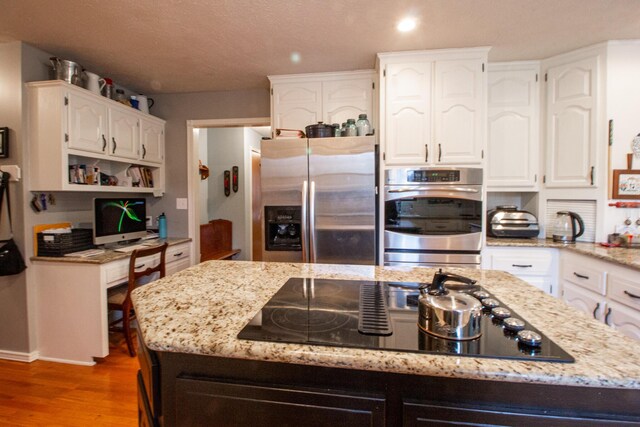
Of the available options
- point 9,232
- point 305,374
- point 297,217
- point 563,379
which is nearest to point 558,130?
point 297,217

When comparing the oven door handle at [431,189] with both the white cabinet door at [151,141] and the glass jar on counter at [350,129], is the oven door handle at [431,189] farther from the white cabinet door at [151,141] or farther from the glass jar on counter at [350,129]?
the white cabinet door at [151,141]

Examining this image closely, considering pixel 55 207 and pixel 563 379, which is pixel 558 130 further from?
pixel 55 207

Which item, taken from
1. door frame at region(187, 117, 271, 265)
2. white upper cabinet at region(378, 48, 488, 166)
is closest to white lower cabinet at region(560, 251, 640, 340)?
white upper cabinet at region(378, 48, 488, 166)

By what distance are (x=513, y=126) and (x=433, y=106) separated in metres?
0.81

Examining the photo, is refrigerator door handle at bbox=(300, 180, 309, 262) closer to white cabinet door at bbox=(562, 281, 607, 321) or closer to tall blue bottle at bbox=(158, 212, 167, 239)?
tall blue bottle at bbox=(158, 212, 167, 239)

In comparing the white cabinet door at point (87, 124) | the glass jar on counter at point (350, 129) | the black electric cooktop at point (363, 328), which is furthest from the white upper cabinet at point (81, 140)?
the black electric cooktop at point (363, 328)

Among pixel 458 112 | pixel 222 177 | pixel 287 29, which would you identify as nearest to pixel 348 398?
pixel 287 29

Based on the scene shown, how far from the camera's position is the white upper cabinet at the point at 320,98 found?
2.76 m

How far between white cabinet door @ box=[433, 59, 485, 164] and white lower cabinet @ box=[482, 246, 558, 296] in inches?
30.8

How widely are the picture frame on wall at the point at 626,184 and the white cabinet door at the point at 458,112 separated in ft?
3.32

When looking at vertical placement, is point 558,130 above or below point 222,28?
below

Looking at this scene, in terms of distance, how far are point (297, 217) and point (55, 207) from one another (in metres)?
2.03

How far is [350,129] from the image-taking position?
98.6 inches

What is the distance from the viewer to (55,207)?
2510 millimetres
